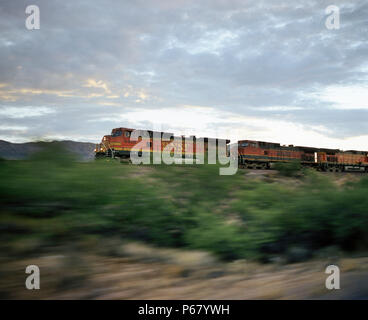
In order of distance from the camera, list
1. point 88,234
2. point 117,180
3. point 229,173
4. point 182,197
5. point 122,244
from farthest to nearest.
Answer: point 229,173 < point 182,197 < point 117,180 < point 122,244 < point 88,234

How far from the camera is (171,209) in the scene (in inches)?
221

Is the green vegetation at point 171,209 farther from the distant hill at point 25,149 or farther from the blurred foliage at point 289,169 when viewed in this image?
the blurred foliage at point 289,169

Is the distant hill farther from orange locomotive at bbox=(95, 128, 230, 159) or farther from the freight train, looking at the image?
Answer: orange locomotive at bbox=(95, 128, 230, 159)

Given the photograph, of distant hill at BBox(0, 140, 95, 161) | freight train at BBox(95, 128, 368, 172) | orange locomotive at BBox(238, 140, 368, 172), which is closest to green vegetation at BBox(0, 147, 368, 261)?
distant hill at BBox(0, 140, 95, 161)

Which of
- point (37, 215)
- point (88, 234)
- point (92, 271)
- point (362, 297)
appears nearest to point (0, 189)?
point (37, 215)

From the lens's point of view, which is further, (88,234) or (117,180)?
(117,180)

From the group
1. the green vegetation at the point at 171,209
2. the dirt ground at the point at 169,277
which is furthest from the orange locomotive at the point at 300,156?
the dirt ground at the point at 169,277

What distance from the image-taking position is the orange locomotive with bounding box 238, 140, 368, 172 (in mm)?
33438

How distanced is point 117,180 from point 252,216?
2.70 m

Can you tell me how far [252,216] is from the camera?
18.8ft

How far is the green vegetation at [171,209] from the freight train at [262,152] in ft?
41.1

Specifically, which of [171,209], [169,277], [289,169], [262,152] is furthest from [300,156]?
[169,277]

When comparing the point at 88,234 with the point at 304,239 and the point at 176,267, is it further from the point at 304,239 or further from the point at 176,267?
the point at 304,239

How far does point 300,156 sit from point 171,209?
36.0 meters
